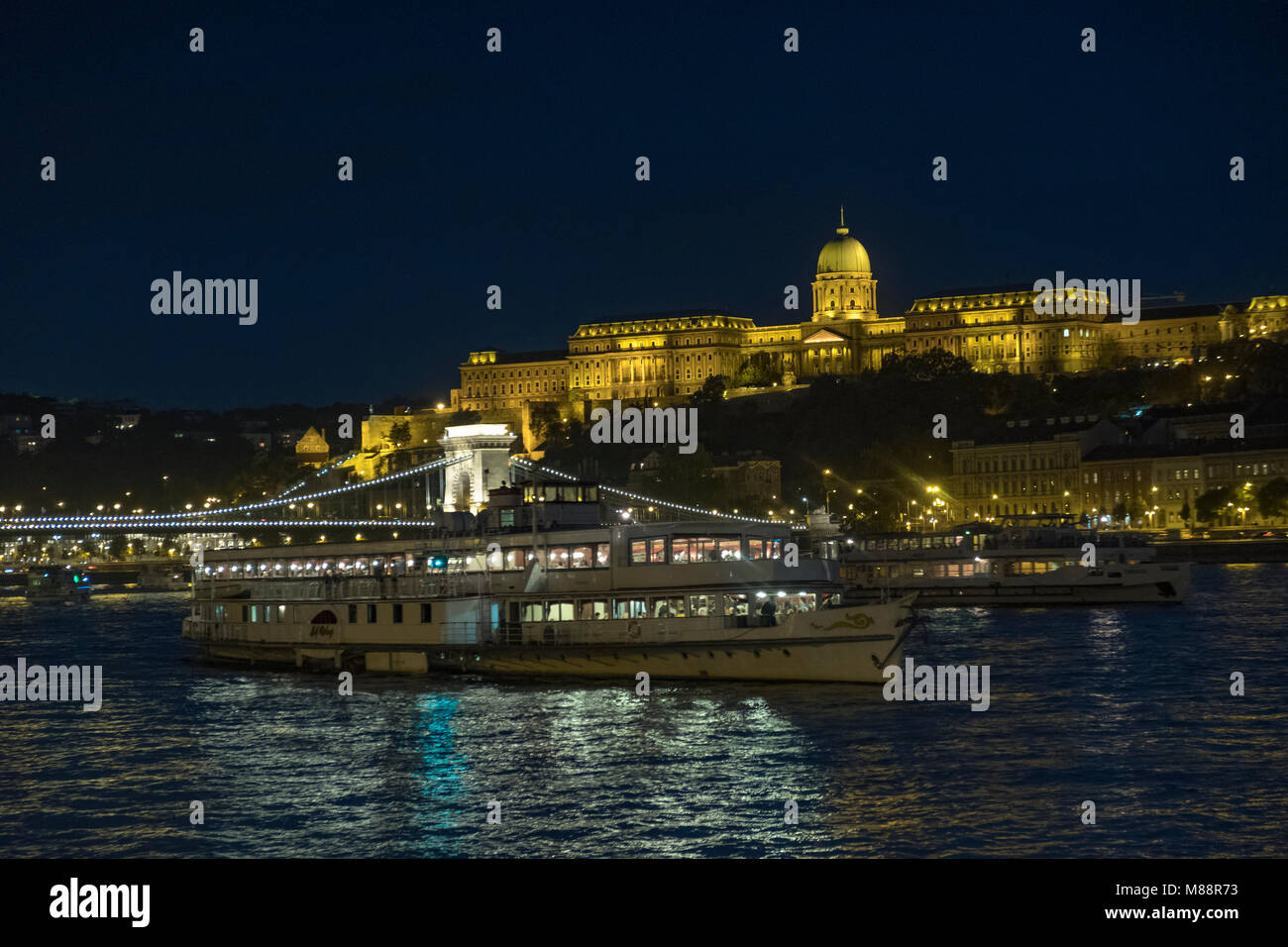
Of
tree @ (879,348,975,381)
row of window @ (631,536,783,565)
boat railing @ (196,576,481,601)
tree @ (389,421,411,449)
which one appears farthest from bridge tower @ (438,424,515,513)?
tree @ (389,421,411,449)

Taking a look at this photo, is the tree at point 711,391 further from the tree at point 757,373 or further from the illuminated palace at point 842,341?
the illuminated palace at point 842,341

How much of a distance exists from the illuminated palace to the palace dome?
4.8 inches

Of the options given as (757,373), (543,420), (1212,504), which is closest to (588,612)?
(1212,504)

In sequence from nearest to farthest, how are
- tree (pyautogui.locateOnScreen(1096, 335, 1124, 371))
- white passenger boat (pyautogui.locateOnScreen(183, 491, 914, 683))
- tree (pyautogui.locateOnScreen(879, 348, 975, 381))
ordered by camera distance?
white passenger boat (pyautogui.locateOnScreen(183, 491, 914, 683))
tree (pyautogui.locateOnScreen(879, 348, 975, 381))
tree (pyautogui.locateOnScreen(1096, 335, 1124, 371))

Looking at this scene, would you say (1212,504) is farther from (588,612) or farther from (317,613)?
(317,613)

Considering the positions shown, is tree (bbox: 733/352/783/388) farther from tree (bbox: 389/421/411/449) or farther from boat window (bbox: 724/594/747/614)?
boat window (bbox: 724/594/747/614)

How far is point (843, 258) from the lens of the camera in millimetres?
183625

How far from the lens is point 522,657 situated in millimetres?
35000

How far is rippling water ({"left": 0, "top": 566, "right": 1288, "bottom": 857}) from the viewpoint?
18125mm

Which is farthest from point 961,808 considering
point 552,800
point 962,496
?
point 962,496

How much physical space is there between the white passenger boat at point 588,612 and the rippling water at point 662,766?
755mm

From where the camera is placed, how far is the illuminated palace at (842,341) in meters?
165
